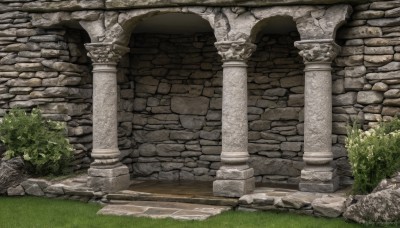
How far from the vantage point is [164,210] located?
7785mm

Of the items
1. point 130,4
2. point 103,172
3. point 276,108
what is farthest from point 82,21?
point 276,108

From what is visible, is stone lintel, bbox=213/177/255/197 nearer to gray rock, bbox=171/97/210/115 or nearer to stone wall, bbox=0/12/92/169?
gray rock, bbox=171/97/210/115

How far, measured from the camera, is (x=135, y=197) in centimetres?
840

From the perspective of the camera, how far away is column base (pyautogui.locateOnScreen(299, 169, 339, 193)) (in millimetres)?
7895

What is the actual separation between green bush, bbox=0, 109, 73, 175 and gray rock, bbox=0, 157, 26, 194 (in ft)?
0.41

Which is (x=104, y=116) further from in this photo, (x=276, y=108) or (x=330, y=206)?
(x=330, y=206)

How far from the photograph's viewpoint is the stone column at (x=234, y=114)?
8141 millimetres

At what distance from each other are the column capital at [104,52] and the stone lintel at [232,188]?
8.46ft

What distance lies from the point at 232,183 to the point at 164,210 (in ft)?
3.47

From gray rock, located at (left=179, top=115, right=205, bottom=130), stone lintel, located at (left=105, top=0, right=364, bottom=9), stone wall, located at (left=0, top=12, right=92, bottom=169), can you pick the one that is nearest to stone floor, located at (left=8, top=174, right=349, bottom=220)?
stone wall, located at (left=0, top=12, right=92, bottom=169)

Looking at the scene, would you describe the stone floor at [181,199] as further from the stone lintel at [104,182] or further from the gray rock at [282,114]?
the gray rock at [282,114]

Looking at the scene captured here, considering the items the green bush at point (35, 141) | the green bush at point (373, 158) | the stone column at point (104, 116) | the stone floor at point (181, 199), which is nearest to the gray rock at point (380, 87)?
the green bush at point (373, 158)

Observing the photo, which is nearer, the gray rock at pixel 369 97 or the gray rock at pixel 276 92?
the gray rock at pixel 369 97

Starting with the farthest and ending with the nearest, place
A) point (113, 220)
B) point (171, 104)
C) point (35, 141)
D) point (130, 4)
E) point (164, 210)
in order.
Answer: point (171, 104) < point (35, 141) < point (130, 4) < point (164, 210) < point (113, 220)
